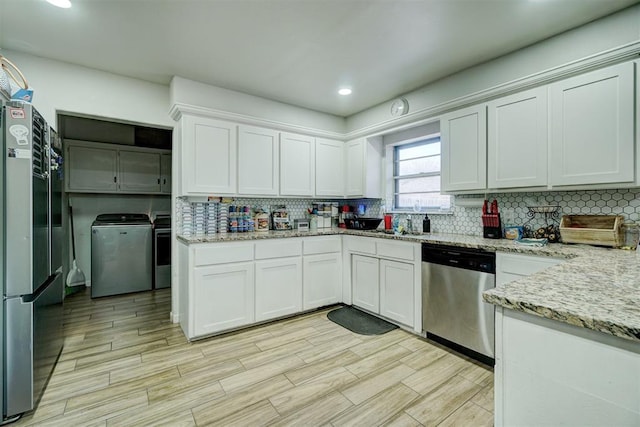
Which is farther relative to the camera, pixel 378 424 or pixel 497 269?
pixel 497 269

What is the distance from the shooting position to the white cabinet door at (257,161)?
→ 331cm

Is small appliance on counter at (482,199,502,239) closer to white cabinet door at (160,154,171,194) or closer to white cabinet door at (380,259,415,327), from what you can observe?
white cabinet door at (380,259,415,327)

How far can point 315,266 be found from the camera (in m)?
3.46

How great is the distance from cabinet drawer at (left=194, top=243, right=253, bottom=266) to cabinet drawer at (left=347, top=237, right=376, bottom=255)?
4.00 ft

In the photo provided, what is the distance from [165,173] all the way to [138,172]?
15.0 inches

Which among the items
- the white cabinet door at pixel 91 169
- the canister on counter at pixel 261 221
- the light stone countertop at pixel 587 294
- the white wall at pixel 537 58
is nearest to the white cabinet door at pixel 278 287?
the canister on counter at pixel 261 221

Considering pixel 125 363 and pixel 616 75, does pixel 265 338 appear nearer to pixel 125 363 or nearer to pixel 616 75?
pixel 125 363

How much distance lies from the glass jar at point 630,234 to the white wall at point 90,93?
413 centimetres

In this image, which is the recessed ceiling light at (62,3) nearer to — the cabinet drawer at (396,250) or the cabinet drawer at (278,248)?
the cabinet drawer at (278,248)

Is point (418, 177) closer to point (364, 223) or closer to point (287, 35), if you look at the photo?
point (364, 223)

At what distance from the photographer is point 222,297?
2.83 meters

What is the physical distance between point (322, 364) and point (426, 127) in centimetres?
280

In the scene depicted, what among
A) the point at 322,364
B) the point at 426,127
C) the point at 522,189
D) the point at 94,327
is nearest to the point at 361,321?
the point at 322,364

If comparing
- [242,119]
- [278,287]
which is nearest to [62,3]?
[242,119]
